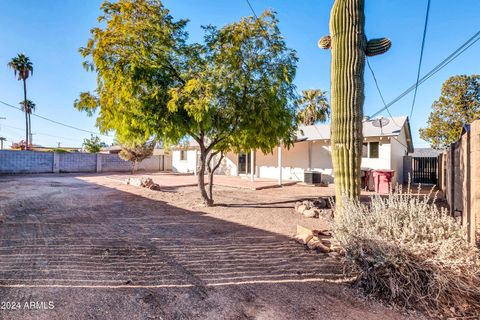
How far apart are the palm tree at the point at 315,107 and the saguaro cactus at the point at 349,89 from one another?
19528 millimetres

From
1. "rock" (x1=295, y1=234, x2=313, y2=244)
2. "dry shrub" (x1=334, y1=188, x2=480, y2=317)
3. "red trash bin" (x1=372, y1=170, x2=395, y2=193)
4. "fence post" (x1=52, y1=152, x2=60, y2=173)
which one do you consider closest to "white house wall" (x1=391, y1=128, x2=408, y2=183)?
"red trash bin" (x1=372, y1=170, x2=395, y2=193)

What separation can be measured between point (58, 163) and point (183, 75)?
22.5 metres

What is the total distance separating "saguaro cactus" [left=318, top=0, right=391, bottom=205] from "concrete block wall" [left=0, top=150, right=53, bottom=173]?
26.2m

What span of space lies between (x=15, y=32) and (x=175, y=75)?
11720mm

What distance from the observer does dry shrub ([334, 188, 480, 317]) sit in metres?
2.64

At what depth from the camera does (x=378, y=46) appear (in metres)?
5.10

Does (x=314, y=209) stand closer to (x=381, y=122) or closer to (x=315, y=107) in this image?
(x=381, y=122)

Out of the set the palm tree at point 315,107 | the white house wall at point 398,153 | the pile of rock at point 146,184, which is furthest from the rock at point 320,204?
the palm tree at point 315,107

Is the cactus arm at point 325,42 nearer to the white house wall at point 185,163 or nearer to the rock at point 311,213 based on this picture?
the rock at point 311,213

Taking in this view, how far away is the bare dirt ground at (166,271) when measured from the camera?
2.58m

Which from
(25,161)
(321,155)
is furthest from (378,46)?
(25,161)

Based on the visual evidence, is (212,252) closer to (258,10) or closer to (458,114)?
(258,10)

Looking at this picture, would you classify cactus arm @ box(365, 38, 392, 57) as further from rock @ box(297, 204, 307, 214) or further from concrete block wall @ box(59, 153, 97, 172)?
concrete block wall @ box(59, 153, 97, 172)

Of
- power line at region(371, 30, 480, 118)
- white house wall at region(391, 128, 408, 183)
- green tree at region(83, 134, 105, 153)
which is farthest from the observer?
green tree at region(83, 134, 105, 153)
